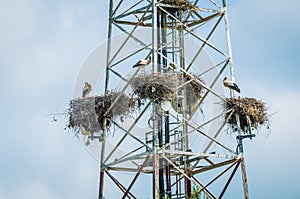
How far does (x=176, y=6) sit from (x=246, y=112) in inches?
135

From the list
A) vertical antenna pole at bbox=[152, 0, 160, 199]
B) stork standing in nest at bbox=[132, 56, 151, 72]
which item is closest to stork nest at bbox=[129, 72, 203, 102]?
vertical antenna pole at bbox=[152, 0, 160, 199]

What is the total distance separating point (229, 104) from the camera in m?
13.4

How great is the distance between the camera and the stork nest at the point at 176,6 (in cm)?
1424

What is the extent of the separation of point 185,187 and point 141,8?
4727 millimetres

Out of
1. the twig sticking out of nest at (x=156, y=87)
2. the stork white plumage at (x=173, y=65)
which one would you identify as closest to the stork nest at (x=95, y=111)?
the twig sticking out of nest at (x=156, y=87)

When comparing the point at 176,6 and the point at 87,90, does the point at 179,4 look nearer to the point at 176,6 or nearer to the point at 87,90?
the point at 176,6

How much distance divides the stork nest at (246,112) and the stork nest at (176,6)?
285 cm

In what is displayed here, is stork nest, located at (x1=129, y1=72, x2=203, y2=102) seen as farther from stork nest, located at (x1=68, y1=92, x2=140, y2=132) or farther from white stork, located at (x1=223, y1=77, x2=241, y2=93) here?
white stork, located at (x1=223, y1=77, x2=241, y2=93)

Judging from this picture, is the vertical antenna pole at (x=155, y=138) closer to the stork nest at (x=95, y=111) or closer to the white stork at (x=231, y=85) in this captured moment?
the stork nest at (x=95, y=111)

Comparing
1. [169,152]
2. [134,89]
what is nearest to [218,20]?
[134,89]

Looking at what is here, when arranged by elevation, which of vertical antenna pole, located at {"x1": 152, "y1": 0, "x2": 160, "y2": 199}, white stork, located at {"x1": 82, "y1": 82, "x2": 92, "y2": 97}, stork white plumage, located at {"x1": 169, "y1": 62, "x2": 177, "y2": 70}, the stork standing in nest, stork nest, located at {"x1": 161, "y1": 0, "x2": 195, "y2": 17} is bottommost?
vertical antenna pole, located at {"x1": 152, "y1": 0, "x2": 160, "y2": 199}

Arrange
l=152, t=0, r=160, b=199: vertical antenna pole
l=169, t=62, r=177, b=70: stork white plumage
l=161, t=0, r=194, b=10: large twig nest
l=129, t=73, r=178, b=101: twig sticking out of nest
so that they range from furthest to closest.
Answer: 1. l=161, t=0, r=194, b=10: large twig nest
2. l=169, t=62, r=177, b=70: stork white plumage
3. l=129, t=73, r=178, b=101: twig sticking out of nest
4. l=152, t=0, r=160, b=199: vertical antenna pole

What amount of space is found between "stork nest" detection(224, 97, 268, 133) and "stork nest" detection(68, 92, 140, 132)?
8.68 feet

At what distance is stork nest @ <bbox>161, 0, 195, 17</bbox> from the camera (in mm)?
14242
